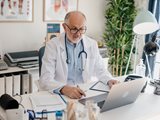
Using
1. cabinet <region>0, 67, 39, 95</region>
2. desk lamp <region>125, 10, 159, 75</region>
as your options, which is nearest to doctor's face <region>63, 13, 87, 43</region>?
desk lamp <region>125, 10, 159, 75</region>

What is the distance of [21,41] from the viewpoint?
333cm

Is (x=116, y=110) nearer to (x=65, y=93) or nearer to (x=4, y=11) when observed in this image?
(x=65, y=93)

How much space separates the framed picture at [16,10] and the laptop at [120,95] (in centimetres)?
190

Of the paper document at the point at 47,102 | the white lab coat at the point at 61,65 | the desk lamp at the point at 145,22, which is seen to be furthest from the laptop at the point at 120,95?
the desk lamp at the point at 145,22

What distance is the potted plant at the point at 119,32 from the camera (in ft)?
12.5

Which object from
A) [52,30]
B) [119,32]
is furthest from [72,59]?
[119,32]

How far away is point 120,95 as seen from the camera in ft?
5.18

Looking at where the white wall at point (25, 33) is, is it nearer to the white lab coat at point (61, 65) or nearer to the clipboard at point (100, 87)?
the white lab coat at point (61, 65)

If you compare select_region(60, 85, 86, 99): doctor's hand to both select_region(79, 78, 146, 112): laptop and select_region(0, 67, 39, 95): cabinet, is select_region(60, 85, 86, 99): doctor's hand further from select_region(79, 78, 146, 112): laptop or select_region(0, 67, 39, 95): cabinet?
select_region(0, 67, 39, 95): cabinet

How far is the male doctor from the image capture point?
207cm

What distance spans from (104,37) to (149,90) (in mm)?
2078

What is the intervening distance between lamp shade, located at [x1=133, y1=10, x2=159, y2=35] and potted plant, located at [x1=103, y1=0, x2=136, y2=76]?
3.51ft

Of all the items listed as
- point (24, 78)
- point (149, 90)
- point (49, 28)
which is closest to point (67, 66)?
point (149, 90)

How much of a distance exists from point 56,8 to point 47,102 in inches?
84.5
